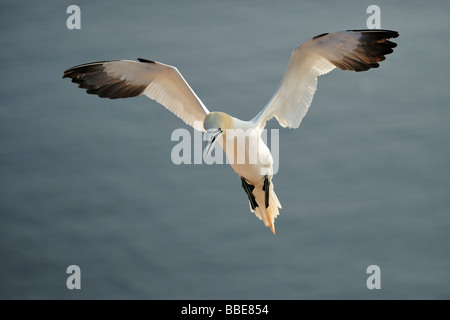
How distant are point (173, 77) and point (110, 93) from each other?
482 mm

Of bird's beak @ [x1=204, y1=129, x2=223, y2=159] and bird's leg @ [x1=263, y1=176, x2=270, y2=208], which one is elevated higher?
bird's beak @ [x1=204, y1=129, x2=223, y2=159]

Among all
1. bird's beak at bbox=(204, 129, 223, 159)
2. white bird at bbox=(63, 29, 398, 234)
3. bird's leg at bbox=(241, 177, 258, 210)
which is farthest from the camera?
bird's leg at bbox=(241, 177, 258, 210)

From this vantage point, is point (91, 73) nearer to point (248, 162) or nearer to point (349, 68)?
point (248, 162)

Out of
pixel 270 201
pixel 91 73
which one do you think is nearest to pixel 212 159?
pixel 270 201

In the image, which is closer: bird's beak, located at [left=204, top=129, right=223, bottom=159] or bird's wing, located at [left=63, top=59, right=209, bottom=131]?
bird's beak, located at [left=204, top=129, right=223, bottom=159]

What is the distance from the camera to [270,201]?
5855 mm

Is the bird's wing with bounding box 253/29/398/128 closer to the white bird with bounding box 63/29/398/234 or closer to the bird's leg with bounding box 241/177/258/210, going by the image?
the white bird with bounding box 63/29/398/234

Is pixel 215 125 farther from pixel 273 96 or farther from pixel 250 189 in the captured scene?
pixel 250 189

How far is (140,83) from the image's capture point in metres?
5.74

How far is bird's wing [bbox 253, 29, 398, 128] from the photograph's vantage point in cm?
536

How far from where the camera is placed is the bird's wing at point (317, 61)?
5.36 m

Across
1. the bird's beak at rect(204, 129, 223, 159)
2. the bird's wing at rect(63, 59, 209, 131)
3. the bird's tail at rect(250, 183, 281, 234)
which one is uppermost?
the bird's wing at rect(63, 59, 209, 131)

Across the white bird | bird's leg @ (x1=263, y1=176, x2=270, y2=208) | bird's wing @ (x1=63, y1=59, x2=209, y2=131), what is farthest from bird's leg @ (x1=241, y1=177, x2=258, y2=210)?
bird's wing @ (x1=63, y1=59, x2=209, y2=131)

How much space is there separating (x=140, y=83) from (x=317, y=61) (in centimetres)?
127
